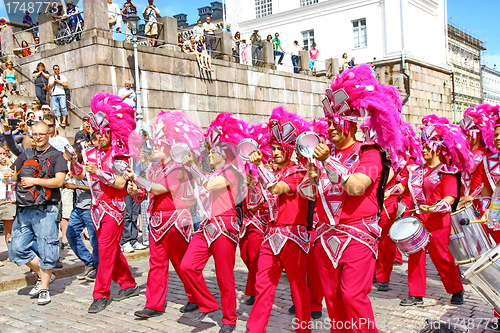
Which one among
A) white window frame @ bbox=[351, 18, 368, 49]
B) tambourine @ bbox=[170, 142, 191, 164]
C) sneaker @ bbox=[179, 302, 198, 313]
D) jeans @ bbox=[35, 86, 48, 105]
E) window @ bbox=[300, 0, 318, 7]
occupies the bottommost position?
sneaker @ bbox=[179, 302, 198, 313]

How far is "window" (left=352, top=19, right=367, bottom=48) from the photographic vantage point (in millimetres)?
27906

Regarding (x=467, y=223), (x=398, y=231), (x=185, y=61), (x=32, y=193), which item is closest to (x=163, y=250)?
(x=32, y=193)

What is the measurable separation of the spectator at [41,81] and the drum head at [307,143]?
409 inches

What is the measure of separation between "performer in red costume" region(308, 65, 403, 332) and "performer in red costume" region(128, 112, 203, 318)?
1.84 metres

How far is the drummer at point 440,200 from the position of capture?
521 centimetres

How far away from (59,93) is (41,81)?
0.57 meters

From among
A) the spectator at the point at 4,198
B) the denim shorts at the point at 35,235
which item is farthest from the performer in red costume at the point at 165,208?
the spectator at the point at 4,198

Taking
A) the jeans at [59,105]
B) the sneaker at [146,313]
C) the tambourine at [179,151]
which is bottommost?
the sneaker at [146,313]

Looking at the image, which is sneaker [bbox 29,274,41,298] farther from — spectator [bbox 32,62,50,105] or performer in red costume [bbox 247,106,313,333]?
spectator [bbox 32,62,50,105]

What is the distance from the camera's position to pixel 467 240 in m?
4.68

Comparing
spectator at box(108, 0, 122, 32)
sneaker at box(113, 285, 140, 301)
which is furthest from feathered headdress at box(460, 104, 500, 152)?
spectator at box(108, 0, 122, 32)

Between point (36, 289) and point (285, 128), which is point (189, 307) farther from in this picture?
point (285, 128)

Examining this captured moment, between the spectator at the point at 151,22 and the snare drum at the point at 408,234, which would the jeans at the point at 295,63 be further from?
A: the snare drum at the point at 408,234

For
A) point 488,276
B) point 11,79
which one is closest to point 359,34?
point 11,79
